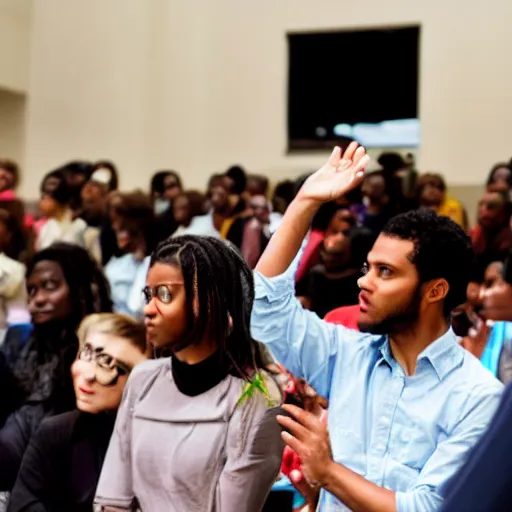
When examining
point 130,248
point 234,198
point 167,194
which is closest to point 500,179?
point 234,198

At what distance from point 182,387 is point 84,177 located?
6.82 meters

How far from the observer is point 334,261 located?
18.1 ft

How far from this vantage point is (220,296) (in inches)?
117

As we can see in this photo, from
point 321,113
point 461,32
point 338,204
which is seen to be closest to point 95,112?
point 321,113

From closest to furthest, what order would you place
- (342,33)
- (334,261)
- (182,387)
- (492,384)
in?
(492,384) → (182,387) → (334,261) → (342,33)

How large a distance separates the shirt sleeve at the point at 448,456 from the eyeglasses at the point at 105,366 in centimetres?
122

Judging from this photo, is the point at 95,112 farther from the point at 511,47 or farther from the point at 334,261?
the point at 334,261

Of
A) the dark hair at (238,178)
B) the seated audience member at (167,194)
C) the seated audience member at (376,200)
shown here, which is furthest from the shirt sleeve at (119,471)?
the dark hair at (238,178)

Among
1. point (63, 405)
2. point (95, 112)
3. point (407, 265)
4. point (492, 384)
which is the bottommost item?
point (63, 405)

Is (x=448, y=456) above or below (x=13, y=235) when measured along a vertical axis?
below

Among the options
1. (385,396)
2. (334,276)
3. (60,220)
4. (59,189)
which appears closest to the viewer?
(385,396)

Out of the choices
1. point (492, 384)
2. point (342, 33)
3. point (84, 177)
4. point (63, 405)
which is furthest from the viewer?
point (342, 33)

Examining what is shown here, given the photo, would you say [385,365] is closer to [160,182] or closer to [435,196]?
[435,196]

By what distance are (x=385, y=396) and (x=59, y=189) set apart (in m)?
5.50
